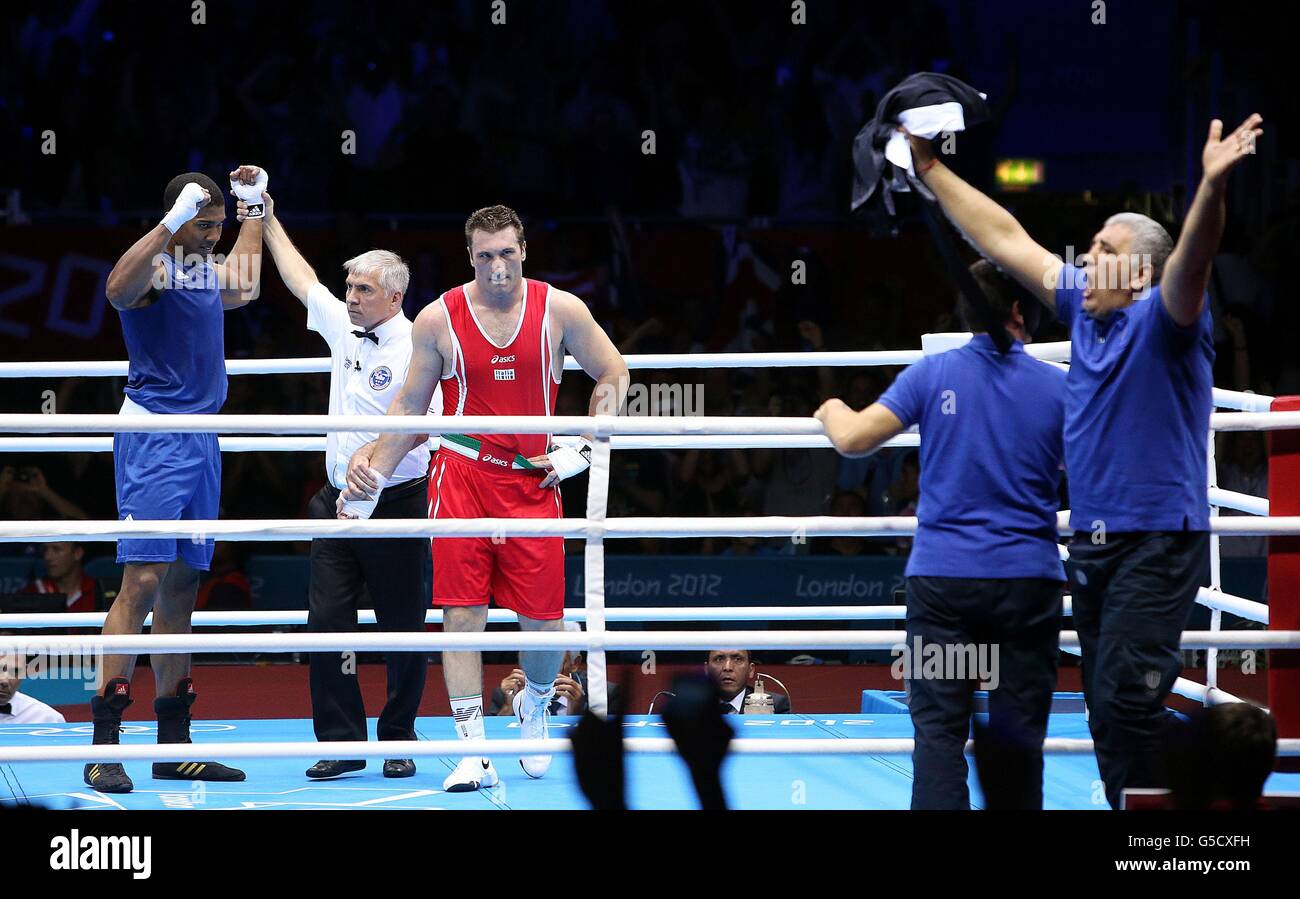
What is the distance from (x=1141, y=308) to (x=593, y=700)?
5.40 feet

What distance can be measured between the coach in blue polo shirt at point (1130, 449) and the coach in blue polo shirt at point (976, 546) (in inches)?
4.1

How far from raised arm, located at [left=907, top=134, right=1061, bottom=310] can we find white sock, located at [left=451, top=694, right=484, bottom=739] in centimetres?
216

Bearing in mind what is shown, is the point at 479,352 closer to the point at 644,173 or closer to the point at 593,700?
the point at 593,700

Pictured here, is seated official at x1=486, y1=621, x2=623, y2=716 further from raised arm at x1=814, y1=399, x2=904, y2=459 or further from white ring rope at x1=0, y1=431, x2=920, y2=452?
raised arm at x1=814, y1=399, x2=904, y2=459

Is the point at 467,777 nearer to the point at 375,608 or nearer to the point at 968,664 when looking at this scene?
the point at 375,608

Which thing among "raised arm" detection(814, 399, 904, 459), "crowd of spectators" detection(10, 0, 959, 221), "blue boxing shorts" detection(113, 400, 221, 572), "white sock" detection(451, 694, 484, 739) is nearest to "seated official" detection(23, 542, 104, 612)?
"crowd of spectators" detection(10, 0, 959, 221)

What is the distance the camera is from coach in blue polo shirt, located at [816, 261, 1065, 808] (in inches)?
127

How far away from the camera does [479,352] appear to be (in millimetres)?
4605

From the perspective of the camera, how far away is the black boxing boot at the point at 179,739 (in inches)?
180

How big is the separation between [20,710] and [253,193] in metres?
2.28

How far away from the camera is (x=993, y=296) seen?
3330 mm
